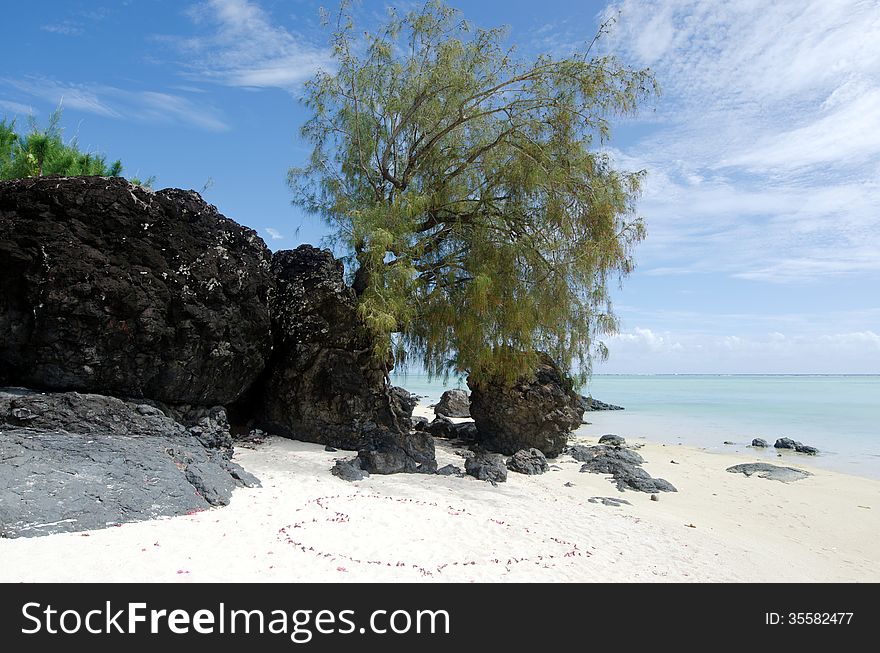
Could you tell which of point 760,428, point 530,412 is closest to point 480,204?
point 530,412

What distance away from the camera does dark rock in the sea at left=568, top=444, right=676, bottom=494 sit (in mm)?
10609

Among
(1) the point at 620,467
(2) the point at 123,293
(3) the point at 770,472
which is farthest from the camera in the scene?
(3) the point at 770,472

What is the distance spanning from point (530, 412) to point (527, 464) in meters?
1.93

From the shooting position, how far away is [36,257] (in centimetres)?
801

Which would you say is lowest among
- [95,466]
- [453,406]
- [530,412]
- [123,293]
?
[453,406]

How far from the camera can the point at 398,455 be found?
391 inches

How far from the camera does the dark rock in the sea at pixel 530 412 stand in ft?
43.3

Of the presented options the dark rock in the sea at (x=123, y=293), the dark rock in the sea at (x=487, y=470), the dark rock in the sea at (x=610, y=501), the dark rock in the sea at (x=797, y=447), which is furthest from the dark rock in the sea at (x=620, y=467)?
the dark rock in the sea at (x=797, y=447)

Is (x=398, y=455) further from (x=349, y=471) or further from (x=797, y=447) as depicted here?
(x=797, y=447)

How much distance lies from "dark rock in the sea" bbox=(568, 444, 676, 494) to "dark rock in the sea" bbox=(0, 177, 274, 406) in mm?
7323

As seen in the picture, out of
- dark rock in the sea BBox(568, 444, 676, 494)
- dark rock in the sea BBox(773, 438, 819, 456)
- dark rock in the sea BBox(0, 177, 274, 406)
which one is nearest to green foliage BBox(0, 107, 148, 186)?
dark rock in the sea BBox(0, 177, 274, 406)

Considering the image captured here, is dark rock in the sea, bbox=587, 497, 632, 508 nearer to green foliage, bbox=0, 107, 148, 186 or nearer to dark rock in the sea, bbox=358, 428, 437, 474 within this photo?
dark rock in the sea, bbox=358, 428, 437, 474
